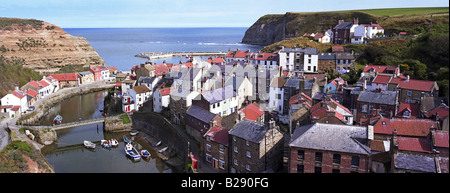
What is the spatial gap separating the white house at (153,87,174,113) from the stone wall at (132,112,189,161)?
2.23 m

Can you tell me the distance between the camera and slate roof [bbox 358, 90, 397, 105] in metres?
30.7

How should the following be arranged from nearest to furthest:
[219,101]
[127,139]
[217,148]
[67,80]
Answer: [217,148] < [219,101] < [127,139] < [67,80]

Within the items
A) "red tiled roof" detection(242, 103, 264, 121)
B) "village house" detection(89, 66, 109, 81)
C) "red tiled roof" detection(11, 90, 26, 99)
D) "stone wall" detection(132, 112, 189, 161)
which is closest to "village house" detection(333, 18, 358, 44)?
"red tiled roof" detection(242, 103, 264, 121)

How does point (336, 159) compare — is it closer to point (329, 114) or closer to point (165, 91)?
point (329, 114)

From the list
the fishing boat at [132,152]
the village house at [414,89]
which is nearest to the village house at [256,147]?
the fishing boat at [132,152]

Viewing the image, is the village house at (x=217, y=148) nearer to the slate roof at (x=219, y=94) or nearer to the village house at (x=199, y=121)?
the village house at (x=199, y=121)

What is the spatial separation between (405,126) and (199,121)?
17.9m

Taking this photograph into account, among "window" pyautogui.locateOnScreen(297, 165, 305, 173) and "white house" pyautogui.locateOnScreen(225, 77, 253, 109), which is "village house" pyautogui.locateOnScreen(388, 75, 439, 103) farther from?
"window" pyautogui.locateOnScreen(297, 165, 305, 173)

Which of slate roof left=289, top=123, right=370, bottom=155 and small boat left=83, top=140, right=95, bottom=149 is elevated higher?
slate roof left=289, top=123, right=370, bottom=155

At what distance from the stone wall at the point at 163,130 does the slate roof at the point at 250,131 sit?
24.2 ft

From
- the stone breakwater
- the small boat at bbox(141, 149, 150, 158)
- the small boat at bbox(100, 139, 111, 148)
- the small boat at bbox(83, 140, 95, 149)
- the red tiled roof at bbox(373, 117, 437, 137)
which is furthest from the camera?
the stone breakwater

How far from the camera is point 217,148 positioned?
26.7 meters

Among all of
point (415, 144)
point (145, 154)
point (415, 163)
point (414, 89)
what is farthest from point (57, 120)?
point (414, 89)

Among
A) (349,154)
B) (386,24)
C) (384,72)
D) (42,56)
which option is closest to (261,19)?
(386,24)
